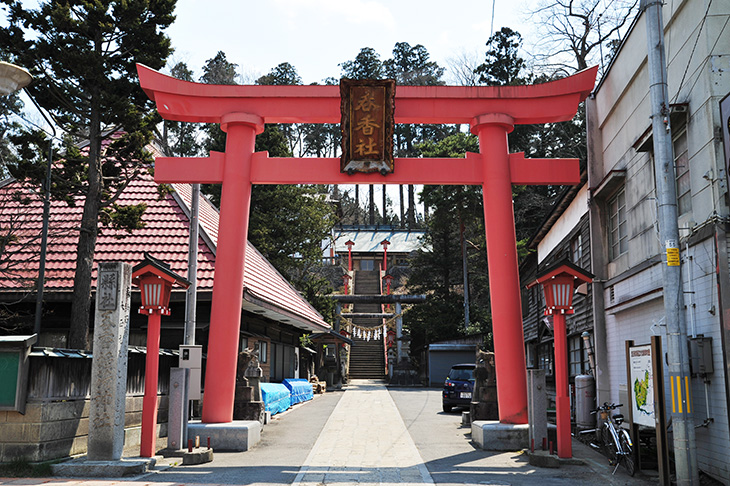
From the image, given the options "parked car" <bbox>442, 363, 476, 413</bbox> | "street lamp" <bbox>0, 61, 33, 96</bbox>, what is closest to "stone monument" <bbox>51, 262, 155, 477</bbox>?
"street lamp" <bbox>0, 61, 33, 96</bbox>

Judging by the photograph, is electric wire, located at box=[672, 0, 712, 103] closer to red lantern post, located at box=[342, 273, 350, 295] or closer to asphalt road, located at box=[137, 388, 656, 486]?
asphalt road, located at box=[137, 388, 656, 486]

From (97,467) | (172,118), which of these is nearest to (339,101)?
(172,118)

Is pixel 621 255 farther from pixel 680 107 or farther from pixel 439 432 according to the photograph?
pixel 439 432

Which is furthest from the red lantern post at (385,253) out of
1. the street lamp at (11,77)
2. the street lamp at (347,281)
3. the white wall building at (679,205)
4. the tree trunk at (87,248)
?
the street lamp at (11,77)

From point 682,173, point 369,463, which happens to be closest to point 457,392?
point 369,463

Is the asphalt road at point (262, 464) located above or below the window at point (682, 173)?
below

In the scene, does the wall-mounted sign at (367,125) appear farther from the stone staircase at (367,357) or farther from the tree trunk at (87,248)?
the stone staircase at (367,357)

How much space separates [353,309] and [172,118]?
36.3 meters

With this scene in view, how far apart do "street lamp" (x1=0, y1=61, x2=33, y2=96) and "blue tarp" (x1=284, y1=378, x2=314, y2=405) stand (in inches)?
629

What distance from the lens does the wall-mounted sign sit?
1204 centimetres

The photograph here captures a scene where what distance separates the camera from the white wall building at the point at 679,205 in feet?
26.0

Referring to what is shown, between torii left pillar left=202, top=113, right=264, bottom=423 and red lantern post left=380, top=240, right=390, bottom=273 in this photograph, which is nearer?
torii left pillar left=202, top=113, right=264, bottom=423

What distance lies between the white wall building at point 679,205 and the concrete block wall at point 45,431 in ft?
29.1

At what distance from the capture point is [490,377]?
13.7 meters
